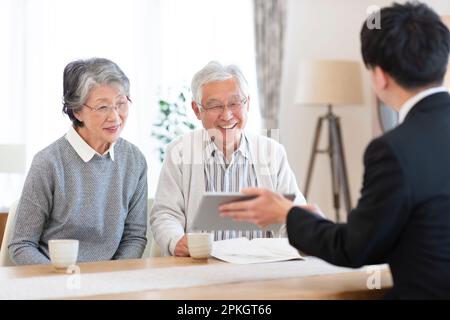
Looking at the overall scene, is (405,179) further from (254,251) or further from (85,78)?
(85,78)

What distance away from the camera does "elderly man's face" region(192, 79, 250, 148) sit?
9.21 feet

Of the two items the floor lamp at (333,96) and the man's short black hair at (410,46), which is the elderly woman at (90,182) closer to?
the man's short black hair at (410,46)

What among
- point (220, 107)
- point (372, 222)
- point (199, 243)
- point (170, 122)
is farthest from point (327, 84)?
point (372, 222)

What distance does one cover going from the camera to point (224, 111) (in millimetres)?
2811

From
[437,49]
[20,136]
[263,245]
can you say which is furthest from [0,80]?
[437,49]

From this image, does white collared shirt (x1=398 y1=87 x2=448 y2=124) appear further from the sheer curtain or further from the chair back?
the sheer curtain

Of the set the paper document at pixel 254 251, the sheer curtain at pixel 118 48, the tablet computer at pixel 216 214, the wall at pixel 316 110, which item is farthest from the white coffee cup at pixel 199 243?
the wall at pixel 316 110

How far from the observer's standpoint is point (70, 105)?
267cm

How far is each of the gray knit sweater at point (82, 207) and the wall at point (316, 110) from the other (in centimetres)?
389

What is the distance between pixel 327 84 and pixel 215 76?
3.28 m

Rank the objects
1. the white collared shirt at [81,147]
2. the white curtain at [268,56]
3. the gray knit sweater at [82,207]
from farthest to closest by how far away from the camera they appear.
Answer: the white curtain at [268,56] < the white collared shirt at [81,147] < the gray knit sweater at [82,207]

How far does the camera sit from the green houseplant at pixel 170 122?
5660 millimetres

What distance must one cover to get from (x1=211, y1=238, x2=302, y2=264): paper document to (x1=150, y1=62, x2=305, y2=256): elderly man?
0.26m

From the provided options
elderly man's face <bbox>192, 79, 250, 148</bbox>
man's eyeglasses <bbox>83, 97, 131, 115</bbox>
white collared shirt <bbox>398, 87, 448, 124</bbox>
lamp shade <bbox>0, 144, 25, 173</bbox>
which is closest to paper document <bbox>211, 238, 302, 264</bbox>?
elderly man's face <bbox>192, 79, 250, 148</bbox>
